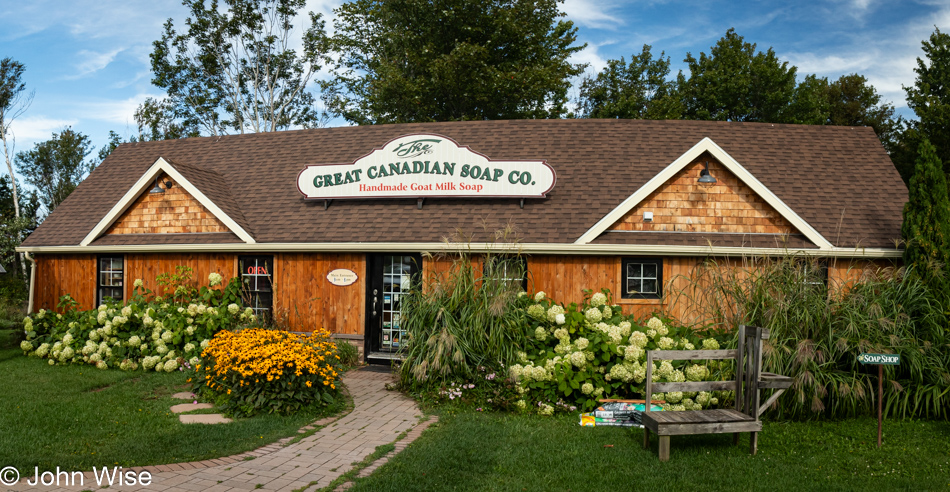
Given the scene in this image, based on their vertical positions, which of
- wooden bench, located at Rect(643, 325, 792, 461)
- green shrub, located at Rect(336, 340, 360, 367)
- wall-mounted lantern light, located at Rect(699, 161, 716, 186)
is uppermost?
wall-mounted lantern light, located at Rect(699, 161, 716, 186)

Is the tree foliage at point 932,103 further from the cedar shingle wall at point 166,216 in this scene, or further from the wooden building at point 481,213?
the cedar shingle wall at point 166,216

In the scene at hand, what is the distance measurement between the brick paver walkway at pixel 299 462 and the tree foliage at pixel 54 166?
37384 millimetres

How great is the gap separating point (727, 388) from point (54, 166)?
42.2 meters

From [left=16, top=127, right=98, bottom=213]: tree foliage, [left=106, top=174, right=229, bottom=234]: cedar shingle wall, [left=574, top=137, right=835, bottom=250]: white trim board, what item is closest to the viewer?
[left=574, top=137, right=835, bottom=250]: white trim board

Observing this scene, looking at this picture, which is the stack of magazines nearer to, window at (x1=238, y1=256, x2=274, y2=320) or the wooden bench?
the wooden bench

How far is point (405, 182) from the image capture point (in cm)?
1270

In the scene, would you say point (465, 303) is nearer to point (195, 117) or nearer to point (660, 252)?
point (660, 252)

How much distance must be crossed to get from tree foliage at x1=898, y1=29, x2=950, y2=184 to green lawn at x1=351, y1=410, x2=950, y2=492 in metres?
17.6

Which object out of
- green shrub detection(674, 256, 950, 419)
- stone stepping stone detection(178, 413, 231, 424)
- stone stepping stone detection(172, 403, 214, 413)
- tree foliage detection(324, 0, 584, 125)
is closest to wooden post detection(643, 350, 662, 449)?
green shrub detection(674, 256, 950, 419)

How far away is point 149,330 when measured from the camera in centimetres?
1130

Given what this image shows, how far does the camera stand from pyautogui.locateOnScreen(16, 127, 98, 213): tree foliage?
36.6 meters

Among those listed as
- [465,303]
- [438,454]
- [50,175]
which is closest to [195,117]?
[50,175]

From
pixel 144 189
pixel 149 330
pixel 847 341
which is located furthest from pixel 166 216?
pixel 847 341

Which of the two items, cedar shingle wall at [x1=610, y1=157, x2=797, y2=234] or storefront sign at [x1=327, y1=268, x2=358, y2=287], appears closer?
cedar shingle wall at [x1=610, y1=157, x2=797, y2=234]
